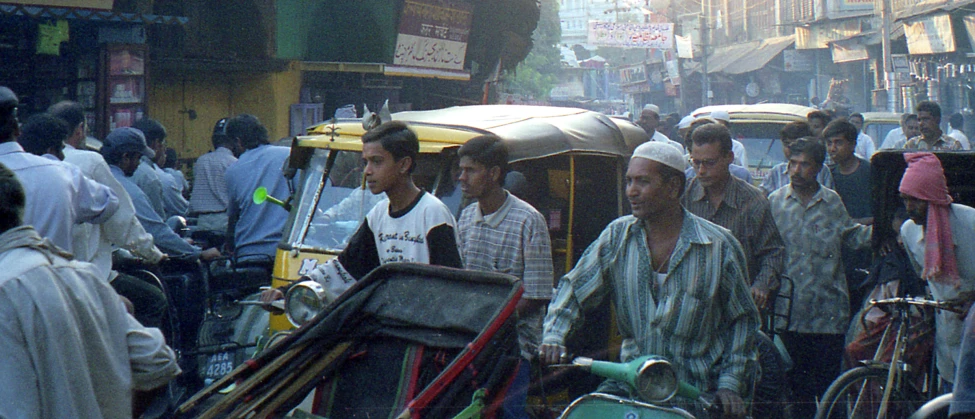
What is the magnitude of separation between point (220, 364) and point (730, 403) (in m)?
3.56

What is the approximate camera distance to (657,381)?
308 cm

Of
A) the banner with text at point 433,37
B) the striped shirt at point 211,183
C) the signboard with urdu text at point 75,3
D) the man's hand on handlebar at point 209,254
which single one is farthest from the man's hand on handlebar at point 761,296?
the banner with text at point 433,37

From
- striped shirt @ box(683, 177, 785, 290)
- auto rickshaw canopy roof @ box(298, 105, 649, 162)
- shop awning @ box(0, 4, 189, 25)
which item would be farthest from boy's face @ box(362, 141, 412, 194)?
shop awning @ box(0, 4, 189, 25)

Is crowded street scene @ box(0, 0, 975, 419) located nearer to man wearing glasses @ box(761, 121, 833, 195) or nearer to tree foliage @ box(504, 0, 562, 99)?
man wearing glasses @ box(761, 121, 833, 195)

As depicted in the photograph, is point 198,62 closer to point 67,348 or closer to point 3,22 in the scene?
point 3,22

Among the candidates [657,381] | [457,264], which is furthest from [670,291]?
[457,264]

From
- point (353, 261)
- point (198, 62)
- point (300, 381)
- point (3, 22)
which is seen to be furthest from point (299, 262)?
point (198, 62)

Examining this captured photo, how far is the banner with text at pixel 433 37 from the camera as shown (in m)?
16.2

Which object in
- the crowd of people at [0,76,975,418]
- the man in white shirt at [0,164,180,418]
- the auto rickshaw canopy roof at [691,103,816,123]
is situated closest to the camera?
the man in white shirt at [0,164,180,418]

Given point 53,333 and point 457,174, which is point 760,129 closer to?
point 457,174

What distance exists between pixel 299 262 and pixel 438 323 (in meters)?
2.46

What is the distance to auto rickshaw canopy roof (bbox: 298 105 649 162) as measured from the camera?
18.5 feet

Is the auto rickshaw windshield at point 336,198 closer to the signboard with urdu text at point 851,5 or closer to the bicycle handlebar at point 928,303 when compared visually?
the bicycle handlebar at point 928,303

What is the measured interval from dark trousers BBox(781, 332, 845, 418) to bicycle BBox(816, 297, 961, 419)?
2.88 ft
